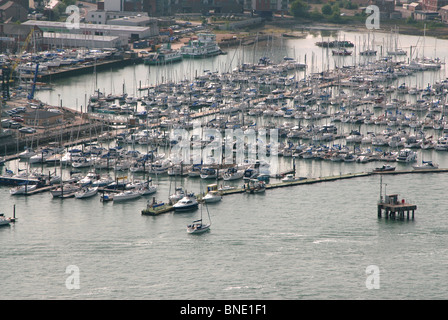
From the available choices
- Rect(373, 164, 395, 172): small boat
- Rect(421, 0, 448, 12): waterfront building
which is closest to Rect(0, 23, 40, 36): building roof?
Rect(421, 0, 448, 12): waterfront building

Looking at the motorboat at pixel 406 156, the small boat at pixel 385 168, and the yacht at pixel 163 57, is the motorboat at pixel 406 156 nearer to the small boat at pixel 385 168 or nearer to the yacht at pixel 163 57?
the small boat at pixel 385 168

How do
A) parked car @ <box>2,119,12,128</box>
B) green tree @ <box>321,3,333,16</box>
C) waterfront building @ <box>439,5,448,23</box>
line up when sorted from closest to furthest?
1. parked car @ <box>2,119,12,128</box>
2. waterfront building @ <box>439,5,448,23</box>
3. green tree @ <box>321,3,333,16</box>

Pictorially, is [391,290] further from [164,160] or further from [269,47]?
[269,47]

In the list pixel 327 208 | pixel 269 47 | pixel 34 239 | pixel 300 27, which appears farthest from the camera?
pixel 300 27

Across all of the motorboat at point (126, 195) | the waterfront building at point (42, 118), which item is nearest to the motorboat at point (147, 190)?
the motorboat at point (126, 195)

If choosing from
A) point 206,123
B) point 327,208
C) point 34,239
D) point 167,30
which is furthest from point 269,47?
point 34,239

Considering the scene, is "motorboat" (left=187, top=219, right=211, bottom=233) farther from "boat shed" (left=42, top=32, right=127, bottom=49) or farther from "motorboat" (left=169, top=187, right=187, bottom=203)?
"boat shed" (left=42, top=32, right=127, bottom=49)
